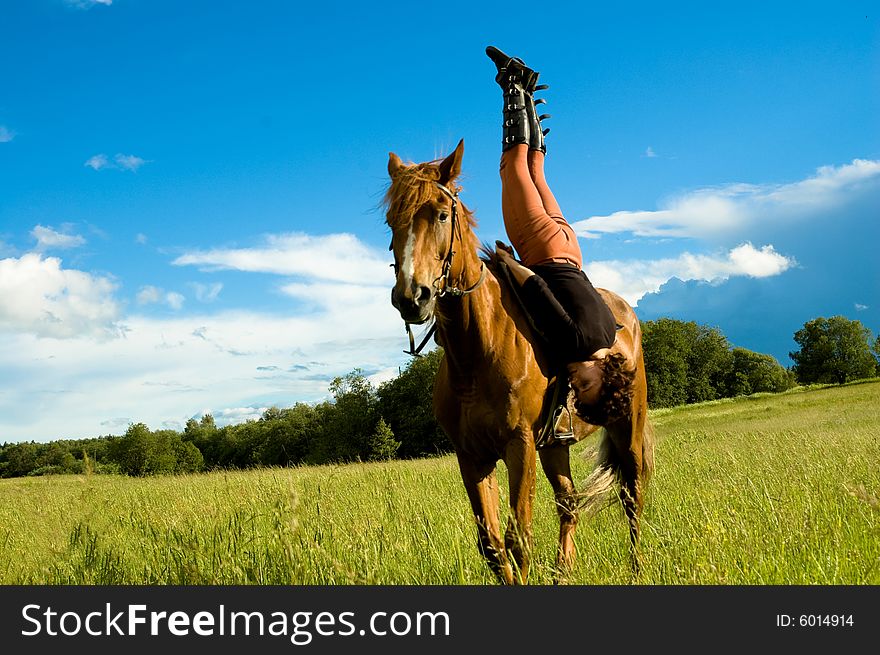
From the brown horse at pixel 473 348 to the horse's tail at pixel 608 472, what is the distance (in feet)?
2.78

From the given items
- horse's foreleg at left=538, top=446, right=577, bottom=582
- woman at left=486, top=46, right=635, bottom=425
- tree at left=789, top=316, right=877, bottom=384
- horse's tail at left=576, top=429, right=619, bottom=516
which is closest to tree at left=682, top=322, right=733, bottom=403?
tree at left=789, top=316, right=877, bottom=384

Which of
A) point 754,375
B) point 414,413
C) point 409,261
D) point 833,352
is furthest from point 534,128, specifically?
point 833,352

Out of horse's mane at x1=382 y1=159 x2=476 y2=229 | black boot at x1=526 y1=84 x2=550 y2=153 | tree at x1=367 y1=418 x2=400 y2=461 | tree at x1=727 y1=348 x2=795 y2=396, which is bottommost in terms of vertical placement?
tree at x1=367 y1=418 x2=400 y2=461

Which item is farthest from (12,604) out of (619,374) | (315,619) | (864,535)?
(864,535)

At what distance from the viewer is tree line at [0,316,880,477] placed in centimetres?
5659

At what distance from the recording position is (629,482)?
18.3ft

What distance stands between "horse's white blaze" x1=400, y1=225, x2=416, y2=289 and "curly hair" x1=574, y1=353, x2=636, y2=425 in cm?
207

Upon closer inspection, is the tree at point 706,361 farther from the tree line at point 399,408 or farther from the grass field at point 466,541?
the grass field at point 466,541

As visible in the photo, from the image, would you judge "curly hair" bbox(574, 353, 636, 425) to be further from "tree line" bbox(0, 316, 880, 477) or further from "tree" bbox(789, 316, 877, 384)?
"tree" bbox(789, 316, 877, 384)

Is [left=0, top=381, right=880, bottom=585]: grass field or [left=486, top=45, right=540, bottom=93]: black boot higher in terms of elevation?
[left=486, top=45, right=540, bottom=93]: black boot

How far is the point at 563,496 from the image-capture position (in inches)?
193

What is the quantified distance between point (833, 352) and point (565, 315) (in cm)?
9279

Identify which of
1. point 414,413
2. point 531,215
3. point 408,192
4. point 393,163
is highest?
point 393,163

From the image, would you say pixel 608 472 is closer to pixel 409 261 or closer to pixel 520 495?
pixel 520 495
